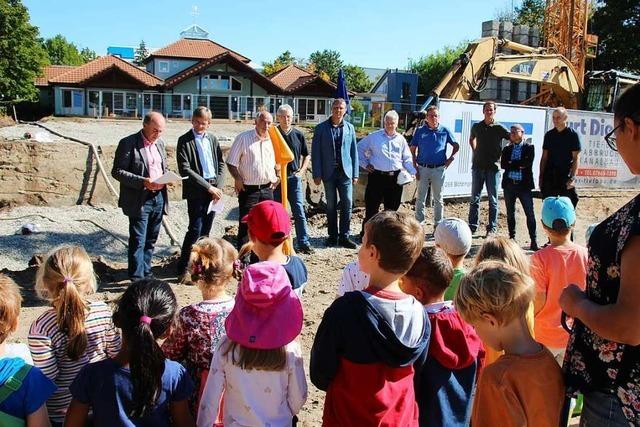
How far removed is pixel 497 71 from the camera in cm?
1359

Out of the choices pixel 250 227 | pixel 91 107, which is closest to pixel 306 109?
pixel 91 107

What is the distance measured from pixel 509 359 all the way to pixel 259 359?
38.2 inches

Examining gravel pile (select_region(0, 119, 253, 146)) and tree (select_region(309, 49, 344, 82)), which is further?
tree (select_region(309, 49, 344, 82))

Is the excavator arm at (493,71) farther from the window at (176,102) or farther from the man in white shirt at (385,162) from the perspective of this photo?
the window at (176,102)

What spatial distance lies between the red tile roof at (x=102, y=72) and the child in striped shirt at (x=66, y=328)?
140 feet

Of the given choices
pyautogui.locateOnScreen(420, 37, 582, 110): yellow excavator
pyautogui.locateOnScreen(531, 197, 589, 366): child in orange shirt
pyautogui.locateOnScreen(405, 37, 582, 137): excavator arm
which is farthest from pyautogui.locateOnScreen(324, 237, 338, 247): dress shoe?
pyautogui.locateOnScreen(531, 197, 589, 366): child in orange shirt

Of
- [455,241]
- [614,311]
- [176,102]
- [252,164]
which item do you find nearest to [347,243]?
[252,164]

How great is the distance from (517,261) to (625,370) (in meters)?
1.22

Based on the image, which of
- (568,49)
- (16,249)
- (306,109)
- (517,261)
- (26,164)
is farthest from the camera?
(306,109)

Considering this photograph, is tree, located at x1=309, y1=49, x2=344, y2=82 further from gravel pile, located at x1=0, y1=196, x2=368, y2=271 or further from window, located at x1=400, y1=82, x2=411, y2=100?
gravel pile, located at x1=0, y1=196, x2=368, y2=271

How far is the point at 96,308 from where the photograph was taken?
274 centimetres

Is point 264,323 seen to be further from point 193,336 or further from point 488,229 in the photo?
point 488,229

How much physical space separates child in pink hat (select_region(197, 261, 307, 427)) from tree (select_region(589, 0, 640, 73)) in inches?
1566

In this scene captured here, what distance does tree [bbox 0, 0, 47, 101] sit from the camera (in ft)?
146
